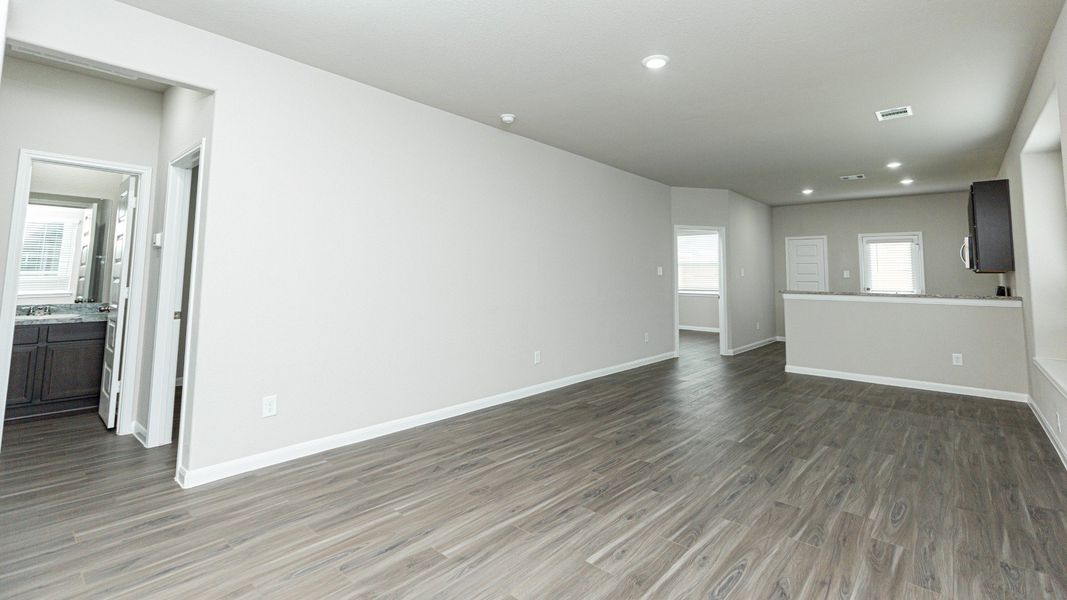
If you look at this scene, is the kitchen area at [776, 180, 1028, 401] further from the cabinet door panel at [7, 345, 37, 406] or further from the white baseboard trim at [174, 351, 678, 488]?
the cabinet door panel at [7, 345, 37, 406]

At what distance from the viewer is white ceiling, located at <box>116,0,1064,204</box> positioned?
245 centimetres

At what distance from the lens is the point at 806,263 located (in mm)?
8547

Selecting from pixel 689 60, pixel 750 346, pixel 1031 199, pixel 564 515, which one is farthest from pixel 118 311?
pixel 750 346

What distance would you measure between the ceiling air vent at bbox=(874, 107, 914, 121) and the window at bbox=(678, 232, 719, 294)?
587 centimetres

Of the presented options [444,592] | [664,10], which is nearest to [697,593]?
[444,592]

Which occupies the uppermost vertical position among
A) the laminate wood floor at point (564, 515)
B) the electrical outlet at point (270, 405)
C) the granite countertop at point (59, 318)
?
the granite countertop at point (59, 318)

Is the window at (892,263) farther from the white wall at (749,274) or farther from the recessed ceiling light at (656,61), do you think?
the recessed ceiling light at (656,61)

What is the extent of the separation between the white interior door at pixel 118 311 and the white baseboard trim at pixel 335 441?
1.43 meters

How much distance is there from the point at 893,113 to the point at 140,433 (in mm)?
6565

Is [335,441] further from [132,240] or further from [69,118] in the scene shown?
[69,118]

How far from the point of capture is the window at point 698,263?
32.9 feet

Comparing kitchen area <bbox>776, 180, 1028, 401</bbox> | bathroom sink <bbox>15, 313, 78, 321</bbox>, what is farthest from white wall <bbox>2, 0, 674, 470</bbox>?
kitchen area <bbox>776, 180, 1028, 401</bbox>

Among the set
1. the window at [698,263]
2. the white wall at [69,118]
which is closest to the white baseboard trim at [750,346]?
the window at [698,263]

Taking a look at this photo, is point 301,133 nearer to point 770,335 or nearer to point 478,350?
point 478,350
